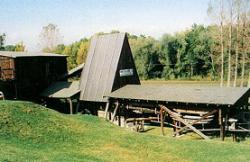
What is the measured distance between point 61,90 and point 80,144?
18.5 metres

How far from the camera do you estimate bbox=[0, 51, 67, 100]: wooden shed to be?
37.9 metres

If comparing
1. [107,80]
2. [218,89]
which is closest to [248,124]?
[218,89]

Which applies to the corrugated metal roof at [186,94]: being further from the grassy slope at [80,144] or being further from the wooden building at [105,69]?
the grassy slope at [80,144]

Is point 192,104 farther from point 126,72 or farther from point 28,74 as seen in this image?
point 28,74

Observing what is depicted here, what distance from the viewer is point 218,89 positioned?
1105 inches

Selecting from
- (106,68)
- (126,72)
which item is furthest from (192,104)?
(106,68)

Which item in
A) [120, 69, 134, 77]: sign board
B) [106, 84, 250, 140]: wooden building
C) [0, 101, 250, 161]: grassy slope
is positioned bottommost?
[0, 101, 250, 161]: grassy slope

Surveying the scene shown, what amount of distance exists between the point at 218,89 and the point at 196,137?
14.0 feet

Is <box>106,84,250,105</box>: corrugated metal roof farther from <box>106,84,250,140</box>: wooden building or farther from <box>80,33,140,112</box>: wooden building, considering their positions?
<box>80,33,140,112</box>: wooden building

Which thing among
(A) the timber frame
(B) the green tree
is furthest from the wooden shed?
(B) the green tree

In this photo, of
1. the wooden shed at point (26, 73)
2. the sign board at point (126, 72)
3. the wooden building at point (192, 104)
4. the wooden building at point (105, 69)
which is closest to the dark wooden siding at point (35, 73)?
the wooden shed at point (26, 73)

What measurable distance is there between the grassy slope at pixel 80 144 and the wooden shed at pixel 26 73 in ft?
44.9

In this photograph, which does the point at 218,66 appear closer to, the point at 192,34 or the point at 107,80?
the point at 192,34

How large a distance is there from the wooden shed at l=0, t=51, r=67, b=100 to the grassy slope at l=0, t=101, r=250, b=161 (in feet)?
44.9
